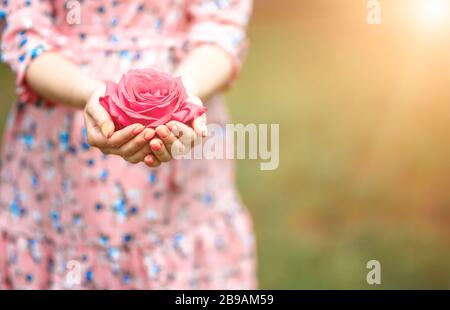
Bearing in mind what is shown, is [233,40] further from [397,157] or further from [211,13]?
[397,157]

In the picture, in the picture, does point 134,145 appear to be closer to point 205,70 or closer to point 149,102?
point 149,102

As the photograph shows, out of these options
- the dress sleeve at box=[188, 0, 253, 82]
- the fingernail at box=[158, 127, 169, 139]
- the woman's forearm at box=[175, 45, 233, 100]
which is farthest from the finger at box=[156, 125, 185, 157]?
the dress sleeve at box=[188, 0, 253, 82]

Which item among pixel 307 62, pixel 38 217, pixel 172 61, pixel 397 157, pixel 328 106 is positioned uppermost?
pixel 307 62

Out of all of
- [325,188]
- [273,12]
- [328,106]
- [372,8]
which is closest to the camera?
[372,8]

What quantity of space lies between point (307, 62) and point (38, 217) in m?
1.74

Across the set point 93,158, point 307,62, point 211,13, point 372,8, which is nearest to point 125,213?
point 93,158

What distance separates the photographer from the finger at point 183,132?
2.32 ft

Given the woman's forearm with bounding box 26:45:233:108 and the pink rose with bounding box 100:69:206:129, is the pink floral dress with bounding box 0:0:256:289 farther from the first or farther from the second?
the pink rose with bounding box 100:69:206:129

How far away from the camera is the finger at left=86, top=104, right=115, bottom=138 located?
2.35 feet

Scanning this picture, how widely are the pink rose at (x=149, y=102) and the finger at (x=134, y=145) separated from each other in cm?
2

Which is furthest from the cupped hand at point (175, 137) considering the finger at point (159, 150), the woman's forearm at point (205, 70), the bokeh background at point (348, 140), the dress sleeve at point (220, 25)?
the bokeh background at point (348, 140)

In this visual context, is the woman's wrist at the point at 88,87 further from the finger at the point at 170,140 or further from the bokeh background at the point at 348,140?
the bokeh background at the point at 348,140

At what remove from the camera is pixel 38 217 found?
0.97 m

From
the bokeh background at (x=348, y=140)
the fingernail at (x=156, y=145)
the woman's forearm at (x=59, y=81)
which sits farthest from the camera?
the bokeh background at (x=348, y=140)
